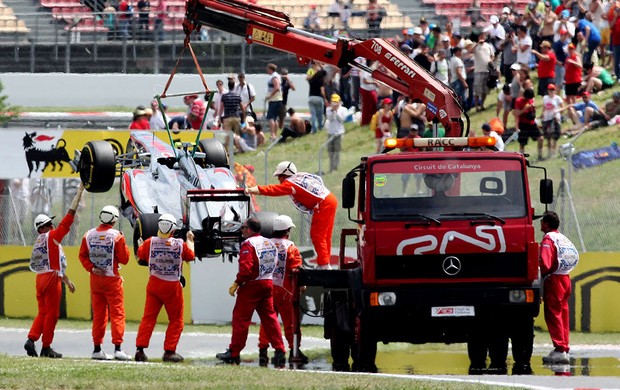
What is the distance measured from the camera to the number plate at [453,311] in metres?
13.7

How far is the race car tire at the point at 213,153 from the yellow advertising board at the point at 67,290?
2105mm

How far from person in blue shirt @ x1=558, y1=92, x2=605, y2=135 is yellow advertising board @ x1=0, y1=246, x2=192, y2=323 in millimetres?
8954

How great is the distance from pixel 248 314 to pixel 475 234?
272cm

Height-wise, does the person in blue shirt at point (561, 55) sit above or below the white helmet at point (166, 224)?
above

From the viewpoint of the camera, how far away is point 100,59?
35969mm

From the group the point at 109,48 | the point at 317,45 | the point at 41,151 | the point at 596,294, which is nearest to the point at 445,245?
the point at 317,45

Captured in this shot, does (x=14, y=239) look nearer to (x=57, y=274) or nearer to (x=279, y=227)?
(x=57, y=274)

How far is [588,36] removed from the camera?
2902 centimetres

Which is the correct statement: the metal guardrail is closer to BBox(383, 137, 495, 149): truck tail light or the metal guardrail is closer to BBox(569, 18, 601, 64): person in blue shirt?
BBox(569, 18, 601, 64): person in blue shirt

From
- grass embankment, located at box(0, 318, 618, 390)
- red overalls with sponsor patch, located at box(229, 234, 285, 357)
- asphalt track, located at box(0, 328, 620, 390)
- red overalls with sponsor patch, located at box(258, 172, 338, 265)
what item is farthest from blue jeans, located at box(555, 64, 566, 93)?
grass embankment, located at box(0, 318, 618, 390)

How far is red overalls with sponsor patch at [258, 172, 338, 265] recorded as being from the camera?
16297 mm

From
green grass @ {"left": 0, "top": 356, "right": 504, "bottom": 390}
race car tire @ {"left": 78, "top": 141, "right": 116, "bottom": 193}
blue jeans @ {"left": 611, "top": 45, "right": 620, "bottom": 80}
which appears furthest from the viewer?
blue jeans @ {"left": 611, "top": 45, "right": 620, "bottom": 80}

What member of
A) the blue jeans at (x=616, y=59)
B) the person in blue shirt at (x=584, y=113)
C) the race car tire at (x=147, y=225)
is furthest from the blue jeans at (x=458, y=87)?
the race car tire at (x=147, y=225)

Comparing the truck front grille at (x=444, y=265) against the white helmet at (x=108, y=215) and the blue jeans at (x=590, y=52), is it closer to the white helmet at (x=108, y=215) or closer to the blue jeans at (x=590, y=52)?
the white helmet at (x=108, y=215)
